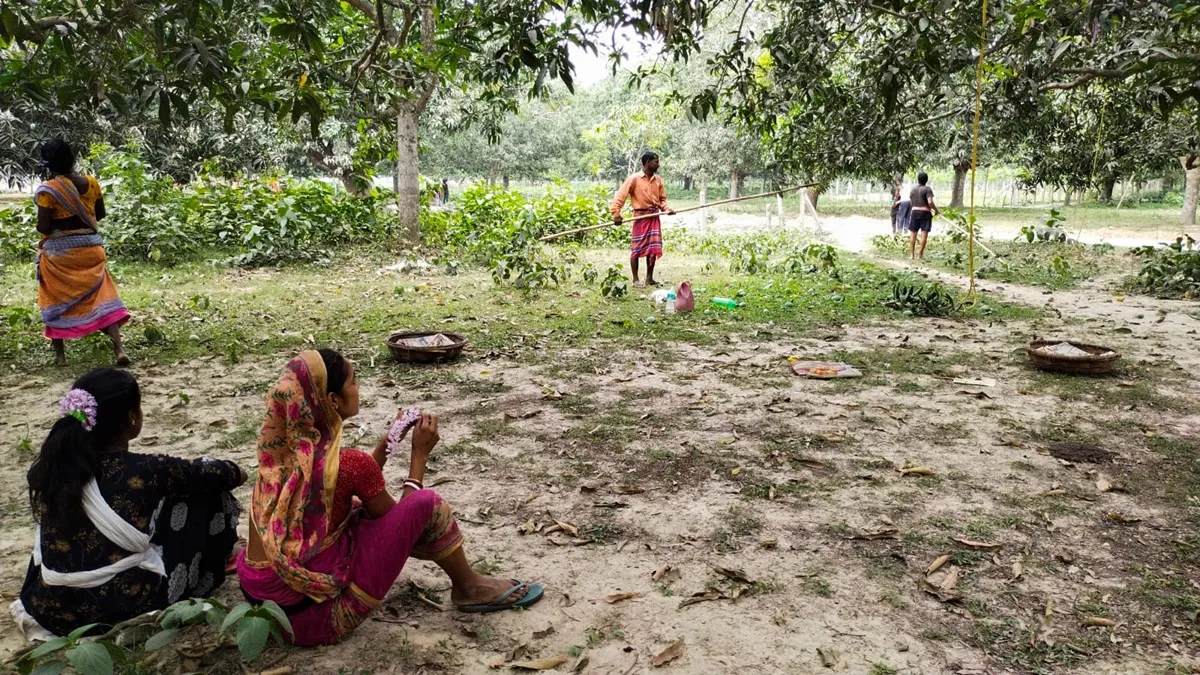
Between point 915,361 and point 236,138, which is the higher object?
point 236,138

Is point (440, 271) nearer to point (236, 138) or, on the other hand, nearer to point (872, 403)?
point (872, 403)

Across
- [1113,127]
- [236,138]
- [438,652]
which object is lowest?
[438,652]

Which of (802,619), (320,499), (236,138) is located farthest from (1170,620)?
(236,138)

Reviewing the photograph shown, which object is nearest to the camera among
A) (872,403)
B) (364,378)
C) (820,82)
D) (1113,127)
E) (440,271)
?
(872,403)

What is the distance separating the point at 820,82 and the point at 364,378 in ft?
14.7

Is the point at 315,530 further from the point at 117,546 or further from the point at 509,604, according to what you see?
the point at 509,604

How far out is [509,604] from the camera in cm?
287

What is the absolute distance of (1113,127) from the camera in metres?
8.44

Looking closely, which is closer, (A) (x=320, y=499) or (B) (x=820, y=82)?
A: (A) (x=320, y=499)

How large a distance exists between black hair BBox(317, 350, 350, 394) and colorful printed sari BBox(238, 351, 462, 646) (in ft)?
0.16

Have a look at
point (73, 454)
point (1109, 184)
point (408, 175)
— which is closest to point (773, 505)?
point (73, 454)

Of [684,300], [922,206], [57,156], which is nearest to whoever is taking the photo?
[57,156]

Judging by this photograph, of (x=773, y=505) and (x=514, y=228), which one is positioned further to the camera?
(x=514, y=228)

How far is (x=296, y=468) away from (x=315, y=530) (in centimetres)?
25
